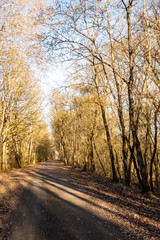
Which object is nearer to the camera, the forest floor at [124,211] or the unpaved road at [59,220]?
the unpaved road at [59,220]

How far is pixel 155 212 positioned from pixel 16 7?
1268 centimetres

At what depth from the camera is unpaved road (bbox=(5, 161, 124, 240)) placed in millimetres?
3963

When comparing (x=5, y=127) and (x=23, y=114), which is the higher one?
(x=23, y=114)

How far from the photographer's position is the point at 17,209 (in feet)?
18.6

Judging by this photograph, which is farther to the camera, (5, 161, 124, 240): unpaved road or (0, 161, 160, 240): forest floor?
(0, 161, 160, 240): forest floor

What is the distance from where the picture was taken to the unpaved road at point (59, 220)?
13.0 feet

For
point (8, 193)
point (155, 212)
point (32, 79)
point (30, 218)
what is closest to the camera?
point (30, 218)

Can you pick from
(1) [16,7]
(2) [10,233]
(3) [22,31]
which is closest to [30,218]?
(2) [10,233]

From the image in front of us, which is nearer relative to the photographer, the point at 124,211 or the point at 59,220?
the point at 59,220

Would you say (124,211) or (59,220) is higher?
(59,220)

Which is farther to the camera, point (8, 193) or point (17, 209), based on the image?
point (8, 193)

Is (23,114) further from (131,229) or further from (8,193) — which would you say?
(131,229)

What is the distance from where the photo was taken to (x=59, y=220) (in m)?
4.82

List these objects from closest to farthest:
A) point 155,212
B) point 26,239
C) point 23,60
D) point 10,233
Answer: point 26,239 < point 10,233 < point 155,212 < point 23,60
